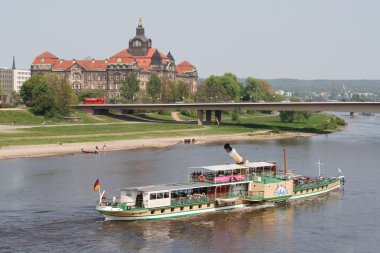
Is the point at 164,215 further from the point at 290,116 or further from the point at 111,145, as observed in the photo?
the point at 290,116

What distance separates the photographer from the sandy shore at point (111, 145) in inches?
3949

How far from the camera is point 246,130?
152 m

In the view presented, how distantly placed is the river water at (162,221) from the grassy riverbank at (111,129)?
97.8 feet

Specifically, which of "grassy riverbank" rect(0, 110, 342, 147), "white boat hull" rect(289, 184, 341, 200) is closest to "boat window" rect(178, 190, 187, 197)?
"white boat hull" rect(289, 184, 341, 200)

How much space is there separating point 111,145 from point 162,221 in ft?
198

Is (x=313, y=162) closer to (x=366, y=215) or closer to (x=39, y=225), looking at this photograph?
(x=366, y=215)

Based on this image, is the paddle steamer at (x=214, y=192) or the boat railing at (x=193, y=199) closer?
the paddle steamer at (x=214, y=192)

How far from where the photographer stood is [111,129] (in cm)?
13838

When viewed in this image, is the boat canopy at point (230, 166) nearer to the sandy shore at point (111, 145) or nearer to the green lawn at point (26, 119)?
the sandy shore at point (111, 145)

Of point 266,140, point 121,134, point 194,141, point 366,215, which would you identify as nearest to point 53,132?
point 121,134

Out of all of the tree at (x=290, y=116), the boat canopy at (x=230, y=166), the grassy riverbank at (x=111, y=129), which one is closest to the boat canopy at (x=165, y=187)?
the boat canopy at (x=230, y=166)

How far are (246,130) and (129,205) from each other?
322 feet

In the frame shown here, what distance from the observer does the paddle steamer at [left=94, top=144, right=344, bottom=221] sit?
55219mm

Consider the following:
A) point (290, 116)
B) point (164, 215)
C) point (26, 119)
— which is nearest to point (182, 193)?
point (164, 215)
